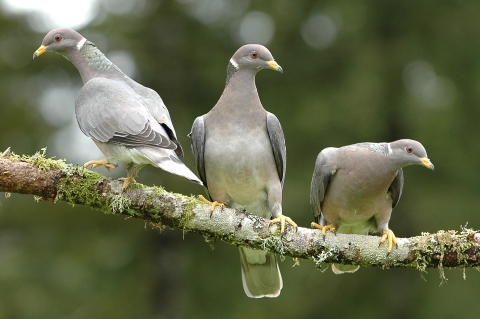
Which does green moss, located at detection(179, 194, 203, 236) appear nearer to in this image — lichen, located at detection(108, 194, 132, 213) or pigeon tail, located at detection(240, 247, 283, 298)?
lichen, located at detection(108, 194, 132, 213)

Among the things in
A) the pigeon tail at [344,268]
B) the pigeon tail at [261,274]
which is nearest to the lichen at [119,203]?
the pigeon tail at [261,274]

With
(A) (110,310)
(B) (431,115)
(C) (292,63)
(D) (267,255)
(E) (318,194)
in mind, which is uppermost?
(C) (292,63)

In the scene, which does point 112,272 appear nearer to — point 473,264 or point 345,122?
point 345,122

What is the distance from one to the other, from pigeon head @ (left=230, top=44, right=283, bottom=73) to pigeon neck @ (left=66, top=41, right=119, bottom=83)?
1.23 m

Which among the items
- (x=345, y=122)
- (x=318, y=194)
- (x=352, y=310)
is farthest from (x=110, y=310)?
(x=318, y=194)

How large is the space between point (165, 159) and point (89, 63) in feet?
5.53

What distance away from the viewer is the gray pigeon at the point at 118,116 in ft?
18.0

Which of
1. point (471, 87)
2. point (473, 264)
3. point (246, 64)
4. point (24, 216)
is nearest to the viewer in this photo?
point (473, 264)

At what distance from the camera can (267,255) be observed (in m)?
6.79

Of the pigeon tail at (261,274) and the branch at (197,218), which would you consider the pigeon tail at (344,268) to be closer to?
the pigeon tail at (261,274)

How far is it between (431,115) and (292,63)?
268 centimetres

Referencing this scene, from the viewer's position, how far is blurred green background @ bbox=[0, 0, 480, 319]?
38.4ft

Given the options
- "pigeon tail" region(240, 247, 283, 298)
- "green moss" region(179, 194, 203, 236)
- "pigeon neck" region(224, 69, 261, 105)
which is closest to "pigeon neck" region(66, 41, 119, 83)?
"pigeon neck" region(224, 69, 261, 105)

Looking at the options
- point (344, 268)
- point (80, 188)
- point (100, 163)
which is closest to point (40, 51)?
point (100, 163)
